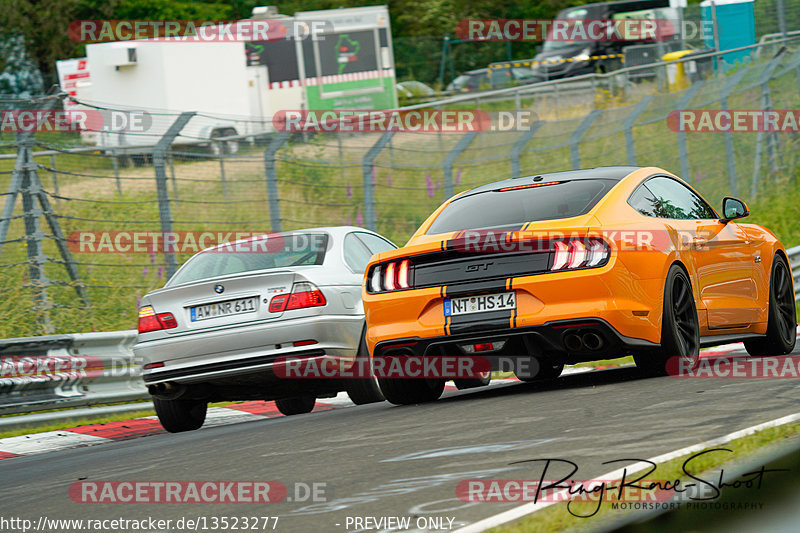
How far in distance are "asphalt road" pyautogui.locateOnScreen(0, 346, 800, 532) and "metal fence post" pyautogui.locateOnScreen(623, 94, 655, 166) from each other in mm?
9763

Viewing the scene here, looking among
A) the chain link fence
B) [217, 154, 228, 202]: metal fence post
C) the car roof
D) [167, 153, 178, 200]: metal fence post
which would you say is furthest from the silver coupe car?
[217, 154, 228, 202]: metal fence post

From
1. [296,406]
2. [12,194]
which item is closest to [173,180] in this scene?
[12,194]

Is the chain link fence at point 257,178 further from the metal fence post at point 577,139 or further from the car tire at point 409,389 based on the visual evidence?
the car tire at point 409,389

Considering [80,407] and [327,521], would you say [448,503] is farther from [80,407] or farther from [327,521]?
[80,407]

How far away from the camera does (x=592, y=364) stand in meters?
12.3

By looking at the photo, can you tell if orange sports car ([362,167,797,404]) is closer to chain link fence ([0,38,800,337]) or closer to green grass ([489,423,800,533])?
green grass ([489,423,800,533])

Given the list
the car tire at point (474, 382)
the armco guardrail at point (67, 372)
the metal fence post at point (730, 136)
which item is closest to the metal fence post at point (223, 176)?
the armco guardrail at point (67, 372)

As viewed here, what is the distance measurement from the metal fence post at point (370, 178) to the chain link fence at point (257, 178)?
3 centimetres

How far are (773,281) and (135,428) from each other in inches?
204

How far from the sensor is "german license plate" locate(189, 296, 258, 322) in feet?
26.5

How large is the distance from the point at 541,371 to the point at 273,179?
6214 millimetres

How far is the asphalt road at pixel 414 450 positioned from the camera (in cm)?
410

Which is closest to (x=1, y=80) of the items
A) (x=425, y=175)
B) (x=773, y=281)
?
(x=425, y=175)

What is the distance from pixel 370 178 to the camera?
15062mm
